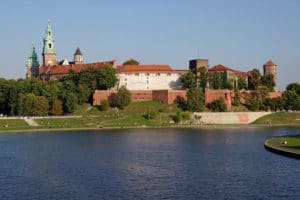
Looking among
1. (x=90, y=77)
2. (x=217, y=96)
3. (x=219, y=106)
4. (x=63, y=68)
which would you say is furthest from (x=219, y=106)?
(x=63, y=68)

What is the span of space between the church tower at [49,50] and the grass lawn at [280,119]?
42.2 m

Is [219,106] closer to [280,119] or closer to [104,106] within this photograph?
[280,119]

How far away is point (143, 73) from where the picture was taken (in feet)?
266

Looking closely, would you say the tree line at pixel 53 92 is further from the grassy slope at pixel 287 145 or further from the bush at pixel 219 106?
the grassy slope at pixel 287 145

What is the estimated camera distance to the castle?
73750 millimetres

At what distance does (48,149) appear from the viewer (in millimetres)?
37094

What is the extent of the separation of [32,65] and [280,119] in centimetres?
4838

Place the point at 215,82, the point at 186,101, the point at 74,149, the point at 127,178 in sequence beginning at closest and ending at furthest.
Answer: the point at 127,178
the point at 74,149
the point at 186,101
the point at 215,82

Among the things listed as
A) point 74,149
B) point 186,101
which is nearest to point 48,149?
point 74,149

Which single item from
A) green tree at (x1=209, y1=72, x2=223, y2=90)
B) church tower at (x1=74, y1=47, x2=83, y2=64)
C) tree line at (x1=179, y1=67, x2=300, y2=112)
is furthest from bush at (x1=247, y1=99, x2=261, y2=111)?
church tower at (x1=74, y1=47, x2=83, y2=64)

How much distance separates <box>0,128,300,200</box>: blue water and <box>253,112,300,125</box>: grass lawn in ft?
86.1

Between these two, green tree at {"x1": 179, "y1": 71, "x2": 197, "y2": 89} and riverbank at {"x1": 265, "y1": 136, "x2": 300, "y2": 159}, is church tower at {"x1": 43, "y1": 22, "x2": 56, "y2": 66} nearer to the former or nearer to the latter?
green tree at {"x1": 179, "y1": 71, "x2": 197, "y2": 89}

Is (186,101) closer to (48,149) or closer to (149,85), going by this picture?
(149,85)

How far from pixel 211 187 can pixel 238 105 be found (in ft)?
171
